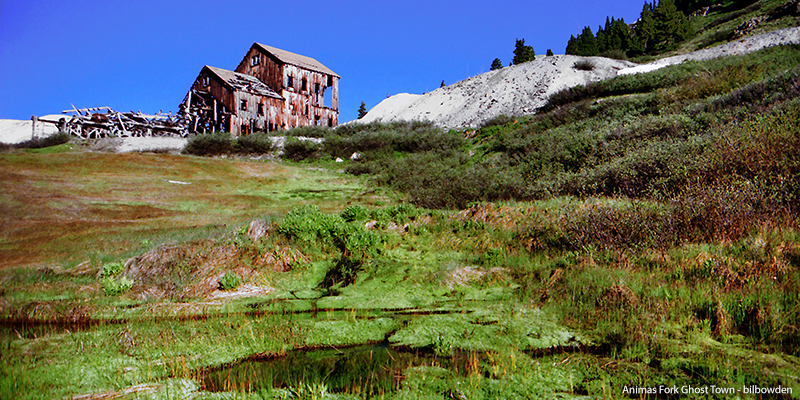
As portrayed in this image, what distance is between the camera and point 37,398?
3.01 meters

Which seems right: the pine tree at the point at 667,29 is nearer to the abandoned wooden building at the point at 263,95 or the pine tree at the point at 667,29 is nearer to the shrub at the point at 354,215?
the abandoned wooden building at the point at 263,95

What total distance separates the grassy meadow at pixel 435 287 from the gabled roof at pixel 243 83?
857 inches

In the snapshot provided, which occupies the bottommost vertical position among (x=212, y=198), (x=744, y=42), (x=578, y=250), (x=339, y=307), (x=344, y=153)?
(x=339, y=307)

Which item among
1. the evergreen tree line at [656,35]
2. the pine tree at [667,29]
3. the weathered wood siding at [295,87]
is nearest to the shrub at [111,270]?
the weathered wood siding at [295,87]

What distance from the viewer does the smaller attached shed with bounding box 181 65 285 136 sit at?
32.7 meters

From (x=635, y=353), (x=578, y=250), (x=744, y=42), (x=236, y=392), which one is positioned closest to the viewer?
(x=236, y=392)

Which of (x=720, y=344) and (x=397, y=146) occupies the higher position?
(x=397, y=146)

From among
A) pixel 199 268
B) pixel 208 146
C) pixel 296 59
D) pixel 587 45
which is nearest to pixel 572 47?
pixel 587 45

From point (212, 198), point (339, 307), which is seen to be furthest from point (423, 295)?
point (212, 198)

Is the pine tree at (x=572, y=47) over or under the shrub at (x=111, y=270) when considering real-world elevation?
over

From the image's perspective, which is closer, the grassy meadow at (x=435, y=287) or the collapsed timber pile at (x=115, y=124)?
the grassy meadow at (x=435, y=287)

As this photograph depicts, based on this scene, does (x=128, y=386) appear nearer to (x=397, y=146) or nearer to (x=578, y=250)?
(x=578, y=250)

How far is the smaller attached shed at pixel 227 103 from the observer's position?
107 feet

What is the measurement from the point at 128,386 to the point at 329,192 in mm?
11548
